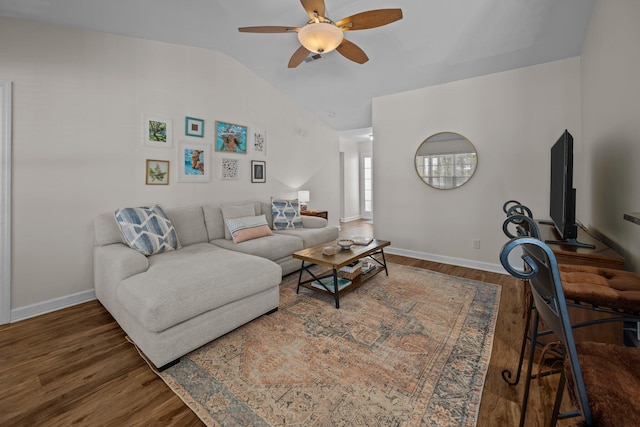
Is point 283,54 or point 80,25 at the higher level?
point 283,54

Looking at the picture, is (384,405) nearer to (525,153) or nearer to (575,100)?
(525,153)

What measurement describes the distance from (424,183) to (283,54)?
2674 millimetres

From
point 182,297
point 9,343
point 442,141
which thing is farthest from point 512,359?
point 9,343

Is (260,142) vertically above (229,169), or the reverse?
(260,142)

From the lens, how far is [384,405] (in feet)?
4.87

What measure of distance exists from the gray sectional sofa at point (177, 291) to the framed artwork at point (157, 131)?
1.03 meters

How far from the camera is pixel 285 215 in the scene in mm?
4156

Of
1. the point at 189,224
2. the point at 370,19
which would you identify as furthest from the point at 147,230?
the point at 370,19

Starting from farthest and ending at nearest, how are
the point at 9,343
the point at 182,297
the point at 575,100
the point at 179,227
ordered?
the point at 179,227 → the point at 575,100 → the point at 9,343 → the point at 182,297

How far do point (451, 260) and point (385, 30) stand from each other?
9.90ft

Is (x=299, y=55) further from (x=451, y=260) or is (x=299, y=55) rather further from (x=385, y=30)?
(x=451, y=260)

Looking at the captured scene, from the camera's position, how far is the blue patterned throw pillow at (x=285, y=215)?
13.4 ft

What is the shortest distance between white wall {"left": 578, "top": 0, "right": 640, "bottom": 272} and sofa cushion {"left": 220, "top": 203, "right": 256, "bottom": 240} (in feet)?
11.8

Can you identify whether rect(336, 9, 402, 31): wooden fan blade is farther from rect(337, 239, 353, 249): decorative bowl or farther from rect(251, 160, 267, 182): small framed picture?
rect(251, 160, 267, 182): small framed picture
